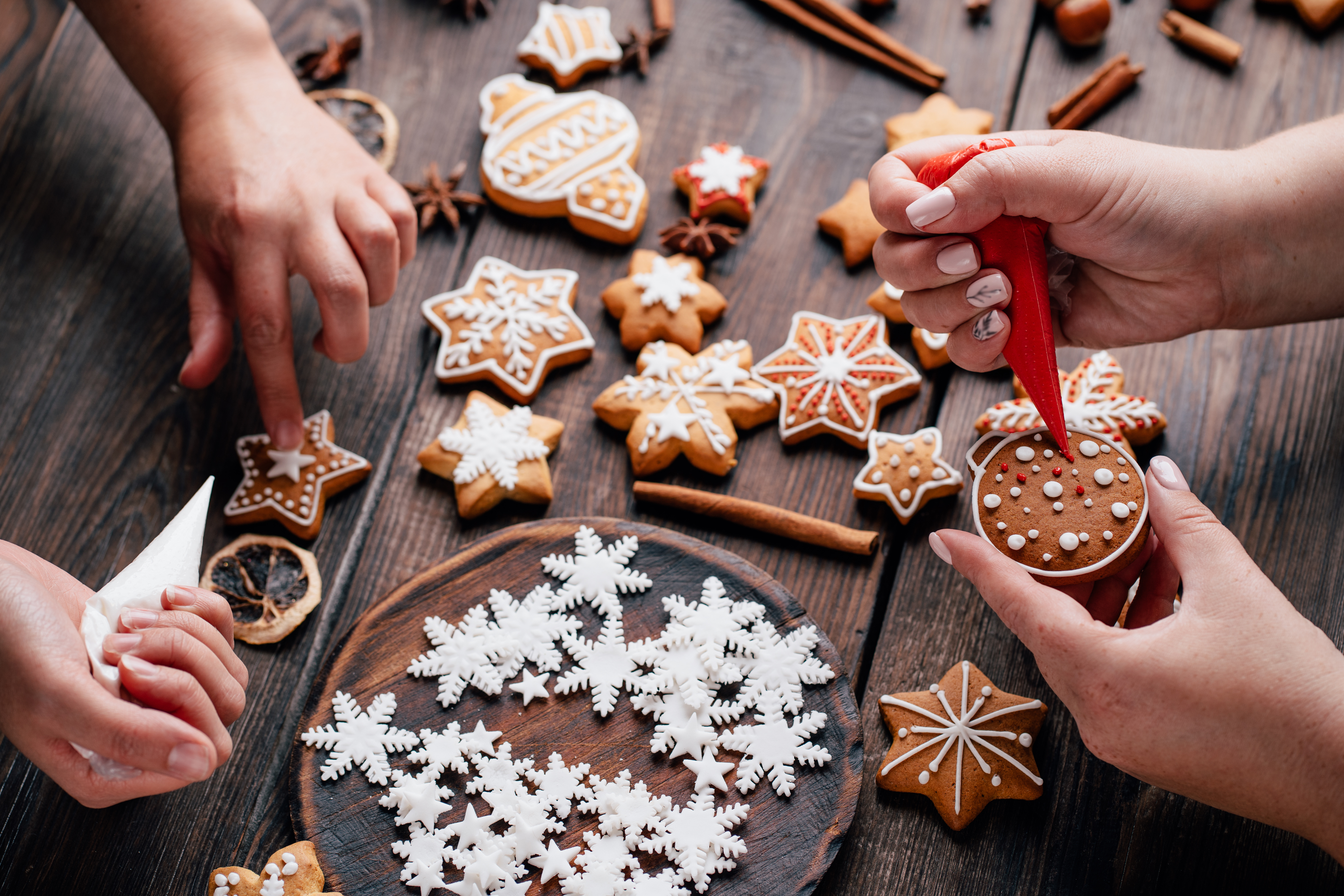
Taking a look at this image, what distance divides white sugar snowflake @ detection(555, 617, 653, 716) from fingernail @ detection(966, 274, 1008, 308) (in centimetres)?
76

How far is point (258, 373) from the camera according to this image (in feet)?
5.39

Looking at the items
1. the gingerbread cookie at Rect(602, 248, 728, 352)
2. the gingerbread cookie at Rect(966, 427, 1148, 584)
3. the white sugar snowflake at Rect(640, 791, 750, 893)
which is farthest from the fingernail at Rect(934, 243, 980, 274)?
the white sugar snowflake at Rect(640, 791, 750, 893)

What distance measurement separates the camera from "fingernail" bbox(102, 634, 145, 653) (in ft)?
4.02

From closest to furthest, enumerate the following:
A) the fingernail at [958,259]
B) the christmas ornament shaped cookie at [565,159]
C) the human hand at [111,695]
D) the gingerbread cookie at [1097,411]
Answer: the human hand at [111,695] → the fingernail at [958,259] → the gingerbread cookie at [1097,411] → the christmas ornament shaped cookie at [565,159]

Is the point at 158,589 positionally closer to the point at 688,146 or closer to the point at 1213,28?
the point at 688,146

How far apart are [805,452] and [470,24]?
1241 millimetres

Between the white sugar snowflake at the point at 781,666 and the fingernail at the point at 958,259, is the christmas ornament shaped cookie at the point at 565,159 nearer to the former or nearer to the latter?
the fingernail at the point at 958,259

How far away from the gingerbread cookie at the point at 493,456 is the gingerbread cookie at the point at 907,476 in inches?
22.3

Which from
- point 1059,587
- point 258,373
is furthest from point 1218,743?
point 258,373

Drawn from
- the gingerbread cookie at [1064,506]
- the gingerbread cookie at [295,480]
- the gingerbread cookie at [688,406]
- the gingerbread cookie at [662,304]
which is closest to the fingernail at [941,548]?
the gingerbread cookie at [1064,506]

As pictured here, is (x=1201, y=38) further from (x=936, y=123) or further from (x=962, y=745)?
(x=962, y=745)

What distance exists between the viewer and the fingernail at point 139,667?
1.20 metres

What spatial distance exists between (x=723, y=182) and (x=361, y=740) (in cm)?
122

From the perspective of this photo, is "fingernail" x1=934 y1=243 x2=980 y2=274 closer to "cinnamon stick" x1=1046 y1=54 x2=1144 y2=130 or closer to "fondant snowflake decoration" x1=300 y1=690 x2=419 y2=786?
"cinnamon stick" x1=1046 y1=54 x2=1144 y2=130
